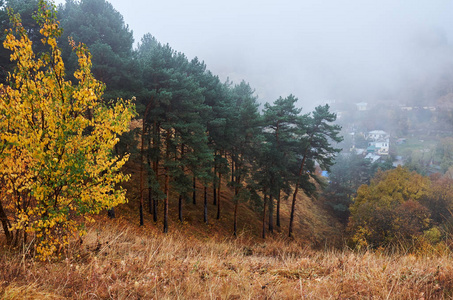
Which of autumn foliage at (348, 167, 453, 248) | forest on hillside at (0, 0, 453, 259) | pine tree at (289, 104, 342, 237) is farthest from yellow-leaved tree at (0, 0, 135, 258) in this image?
pine tree at (289, 104, 342, 237)

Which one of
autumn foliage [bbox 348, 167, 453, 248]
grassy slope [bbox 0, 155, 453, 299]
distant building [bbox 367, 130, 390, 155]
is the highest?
distant building [bbox 367, 130, 390, 155]

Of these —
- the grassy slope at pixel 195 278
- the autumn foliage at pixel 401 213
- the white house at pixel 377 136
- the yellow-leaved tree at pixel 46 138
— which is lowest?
the autumn foliage at pixel 401 213

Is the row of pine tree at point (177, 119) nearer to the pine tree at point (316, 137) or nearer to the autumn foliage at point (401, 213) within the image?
the pine tree at point (316, 137)

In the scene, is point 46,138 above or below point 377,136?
below

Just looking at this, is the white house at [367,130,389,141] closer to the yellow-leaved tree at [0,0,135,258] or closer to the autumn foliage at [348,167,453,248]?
the autumn foliage at [348,167,453,248]

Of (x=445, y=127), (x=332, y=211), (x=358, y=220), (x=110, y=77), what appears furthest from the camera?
(x=445, y=127)

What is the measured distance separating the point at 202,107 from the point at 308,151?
40.0ft

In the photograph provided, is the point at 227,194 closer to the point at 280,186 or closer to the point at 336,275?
the point at 280,186

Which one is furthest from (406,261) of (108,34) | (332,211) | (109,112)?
(332,211)

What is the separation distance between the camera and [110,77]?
14531mm

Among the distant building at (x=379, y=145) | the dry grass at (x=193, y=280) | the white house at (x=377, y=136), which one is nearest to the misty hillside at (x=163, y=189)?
the dry grass at (x=193, y=280)

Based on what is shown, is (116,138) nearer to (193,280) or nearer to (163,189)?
(193,280)

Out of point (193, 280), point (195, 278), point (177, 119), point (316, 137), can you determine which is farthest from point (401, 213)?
point (193, 280)

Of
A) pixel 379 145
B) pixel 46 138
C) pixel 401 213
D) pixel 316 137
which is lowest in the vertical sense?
pixel 401 213
